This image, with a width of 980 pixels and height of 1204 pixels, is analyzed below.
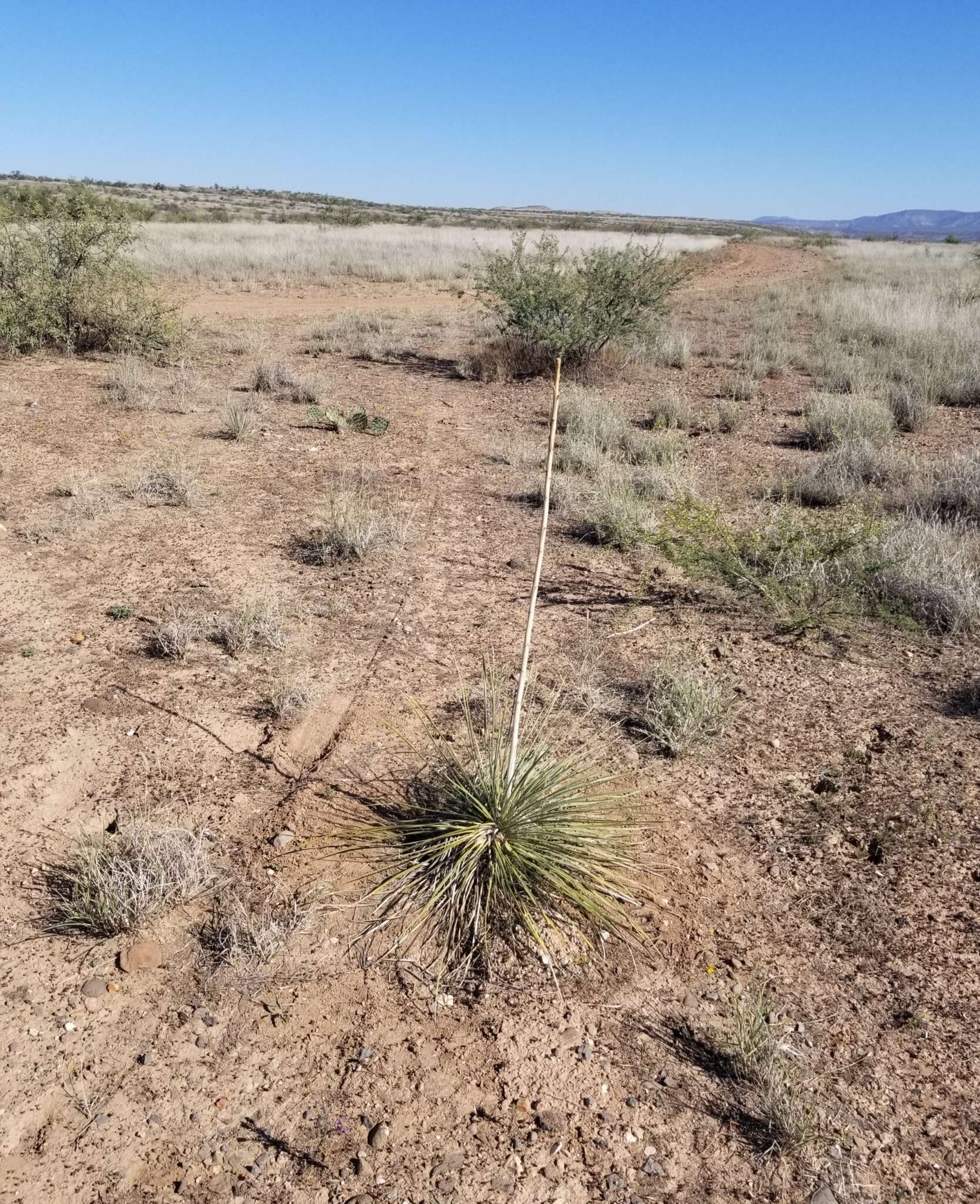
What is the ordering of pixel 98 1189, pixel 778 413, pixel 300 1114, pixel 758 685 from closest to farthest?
1. pixel 98 1189
2. pixel 300 1114
3. pixel 758 685
4. pixel 778 413

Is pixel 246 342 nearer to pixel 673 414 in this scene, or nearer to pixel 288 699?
pixel 673 414

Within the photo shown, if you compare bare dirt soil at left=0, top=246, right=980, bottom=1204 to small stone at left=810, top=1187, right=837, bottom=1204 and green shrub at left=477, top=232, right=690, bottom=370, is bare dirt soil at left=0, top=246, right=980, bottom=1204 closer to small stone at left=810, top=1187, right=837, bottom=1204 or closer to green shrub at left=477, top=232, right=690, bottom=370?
small stone at left=810, top=1187, right=837, bottom=1204

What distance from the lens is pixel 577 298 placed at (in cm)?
1105

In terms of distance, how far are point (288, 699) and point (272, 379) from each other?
267 inches

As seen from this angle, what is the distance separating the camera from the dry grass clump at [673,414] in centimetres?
909

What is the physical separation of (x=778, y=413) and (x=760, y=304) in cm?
885

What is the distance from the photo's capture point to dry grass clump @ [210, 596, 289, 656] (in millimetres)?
4531

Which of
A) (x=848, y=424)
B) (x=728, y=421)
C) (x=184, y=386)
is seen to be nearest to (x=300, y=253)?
(x=184, y=386)

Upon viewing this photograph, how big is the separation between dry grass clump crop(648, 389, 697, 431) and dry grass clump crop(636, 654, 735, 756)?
17.1 feet

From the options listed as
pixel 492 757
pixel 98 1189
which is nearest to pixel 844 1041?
pixel 492 757

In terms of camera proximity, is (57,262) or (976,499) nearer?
(976,499)

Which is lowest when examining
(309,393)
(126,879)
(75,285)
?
(126,879)

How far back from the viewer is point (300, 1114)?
2.29m

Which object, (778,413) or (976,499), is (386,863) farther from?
(778,413)
